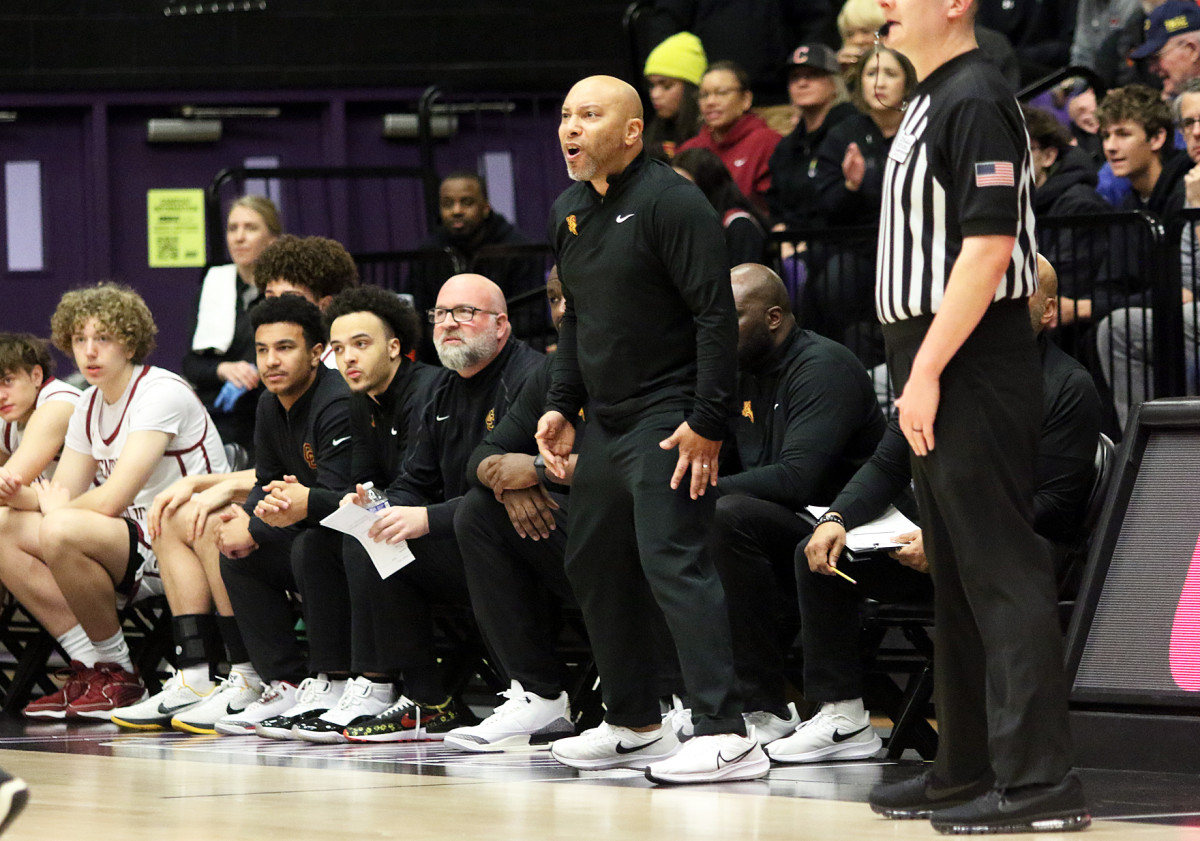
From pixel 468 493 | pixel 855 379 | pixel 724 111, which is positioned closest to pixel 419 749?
pixel 468 493

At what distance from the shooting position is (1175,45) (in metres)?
7.59

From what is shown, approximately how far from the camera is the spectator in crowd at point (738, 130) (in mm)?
8242

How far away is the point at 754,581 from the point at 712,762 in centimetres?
80

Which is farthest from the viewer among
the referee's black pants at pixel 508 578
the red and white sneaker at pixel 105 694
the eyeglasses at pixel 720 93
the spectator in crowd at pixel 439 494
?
the eyeglasses at pixel 720 93

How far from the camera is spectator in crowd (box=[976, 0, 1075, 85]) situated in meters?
9.29

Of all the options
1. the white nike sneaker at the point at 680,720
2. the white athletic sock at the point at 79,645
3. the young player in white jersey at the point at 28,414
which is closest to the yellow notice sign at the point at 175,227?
the young player in white jersey at the point at 28,414

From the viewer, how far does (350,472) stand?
6027mm

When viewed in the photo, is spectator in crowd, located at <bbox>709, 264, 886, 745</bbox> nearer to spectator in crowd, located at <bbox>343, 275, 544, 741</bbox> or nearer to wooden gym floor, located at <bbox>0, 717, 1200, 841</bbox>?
wooden gym floor, located at <bbox>0, 717, 1200, 841</bbox>

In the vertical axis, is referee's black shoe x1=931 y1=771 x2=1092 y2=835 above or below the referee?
below

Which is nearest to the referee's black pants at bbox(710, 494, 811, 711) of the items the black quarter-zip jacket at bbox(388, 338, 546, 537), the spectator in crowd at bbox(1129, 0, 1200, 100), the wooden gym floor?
the wooden gym floor

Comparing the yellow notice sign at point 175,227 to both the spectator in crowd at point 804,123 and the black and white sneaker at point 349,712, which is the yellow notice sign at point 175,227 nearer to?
the spectator in crowd at point 804,123

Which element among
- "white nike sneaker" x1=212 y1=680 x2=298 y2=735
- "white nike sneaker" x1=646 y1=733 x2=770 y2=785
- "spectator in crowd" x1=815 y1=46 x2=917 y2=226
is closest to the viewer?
"white nike sneaker" x1=646 y1=733 x2=770 y2=785

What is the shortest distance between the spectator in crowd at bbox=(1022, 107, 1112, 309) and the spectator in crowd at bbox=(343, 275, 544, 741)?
1.91 m

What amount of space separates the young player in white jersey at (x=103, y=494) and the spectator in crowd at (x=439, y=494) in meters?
1.36
